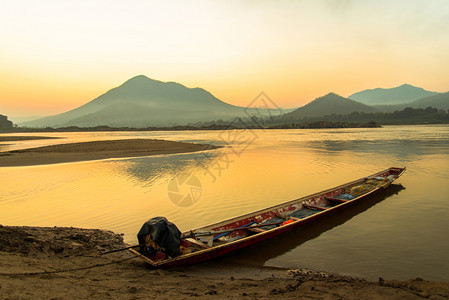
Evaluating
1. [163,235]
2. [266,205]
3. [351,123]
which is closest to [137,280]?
[163,235]

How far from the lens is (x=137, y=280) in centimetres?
496

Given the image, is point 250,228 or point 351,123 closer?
point 250,228

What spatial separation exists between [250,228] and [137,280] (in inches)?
141

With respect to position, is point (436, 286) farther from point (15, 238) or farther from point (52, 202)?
point (52, 202)

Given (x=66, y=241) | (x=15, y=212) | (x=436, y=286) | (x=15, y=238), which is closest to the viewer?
(x=436, y=286)

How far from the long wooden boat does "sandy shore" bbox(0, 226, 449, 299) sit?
13.2 inches

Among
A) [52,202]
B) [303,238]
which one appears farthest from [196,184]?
[303,238]

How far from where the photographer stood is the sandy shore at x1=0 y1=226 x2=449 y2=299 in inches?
169

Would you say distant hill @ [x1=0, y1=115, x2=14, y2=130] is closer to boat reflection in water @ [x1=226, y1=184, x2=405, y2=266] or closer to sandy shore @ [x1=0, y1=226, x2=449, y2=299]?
sandy shore @ [x1=0, y1=226, x2=449, y2=299]

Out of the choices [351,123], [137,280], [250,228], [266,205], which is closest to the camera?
[137,280]

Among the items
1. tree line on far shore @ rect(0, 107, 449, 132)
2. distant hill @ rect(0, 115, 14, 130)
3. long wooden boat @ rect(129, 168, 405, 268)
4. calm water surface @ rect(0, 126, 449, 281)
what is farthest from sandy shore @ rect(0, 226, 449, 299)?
Answer: distant hill @ rect(0, 115, 14, 130)

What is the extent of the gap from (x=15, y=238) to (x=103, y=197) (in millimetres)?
6040

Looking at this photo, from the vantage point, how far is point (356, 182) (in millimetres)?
12875

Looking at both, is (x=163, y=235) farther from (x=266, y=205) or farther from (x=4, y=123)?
(x=4, y=123)
